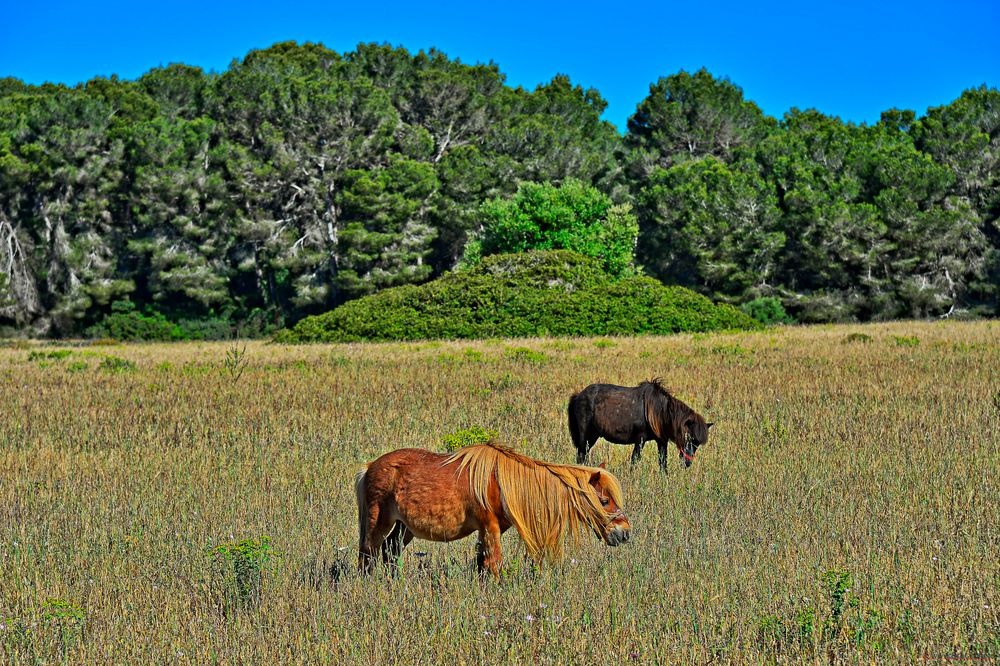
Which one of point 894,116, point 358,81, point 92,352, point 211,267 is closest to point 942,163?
point 894,116

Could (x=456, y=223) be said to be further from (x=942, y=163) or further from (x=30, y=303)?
(x=942, y=163)

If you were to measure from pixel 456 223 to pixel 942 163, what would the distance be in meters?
25.1

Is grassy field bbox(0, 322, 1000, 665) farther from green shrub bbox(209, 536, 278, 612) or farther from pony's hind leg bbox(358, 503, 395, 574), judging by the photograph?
pony's hind leg bbox(358, 503, 395, 574)

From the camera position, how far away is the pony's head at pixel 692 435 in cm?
968

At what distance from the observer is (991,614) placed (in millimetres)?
5359

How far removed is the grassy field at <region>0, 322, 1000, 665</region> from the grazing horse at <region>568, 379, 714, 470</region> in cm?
37

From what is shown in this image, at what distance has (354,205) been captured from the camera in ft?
154

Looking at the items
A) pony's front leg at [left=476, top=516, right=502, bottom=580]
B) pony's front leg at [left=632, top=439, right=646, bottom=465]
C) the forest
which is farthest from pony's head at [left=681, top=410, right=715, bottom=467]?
the forest

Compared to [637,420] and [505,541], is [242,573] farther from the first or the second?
[637,420]

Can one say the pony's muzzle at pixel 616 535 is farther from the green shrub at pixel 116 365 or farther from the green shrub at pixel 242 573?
the green shrub at pixel 116 365

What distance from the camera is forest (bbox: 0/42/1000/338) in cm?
4562

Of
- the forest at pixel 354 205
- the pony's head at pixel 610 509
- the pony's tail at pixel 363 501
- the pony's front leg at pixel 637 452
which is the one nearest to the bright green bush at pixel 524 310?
the forest at pixel 354 205

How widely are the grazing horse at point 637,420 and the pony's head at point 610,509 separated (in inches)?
171

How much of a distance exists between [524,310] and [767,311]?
1499cm
